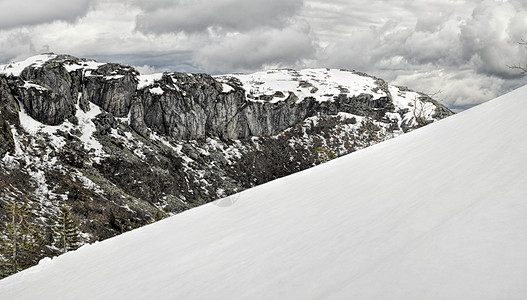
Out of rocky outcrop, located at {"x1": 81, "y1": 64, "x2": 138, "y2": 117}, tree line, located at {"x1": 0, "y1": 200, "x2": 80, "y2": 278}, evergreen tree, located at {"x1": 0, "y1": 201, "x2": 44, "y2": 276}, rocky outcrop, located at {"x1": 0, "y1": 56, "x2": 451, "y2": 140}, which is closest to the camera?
evergreen tree, located at {"x1": 0, "y1": 201, "x2": 44, "y2": 276}

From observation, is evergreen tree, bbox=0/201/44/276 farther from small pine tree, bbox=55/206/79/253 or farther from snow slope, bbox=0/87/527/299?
snow slope, bbox=0/87/527/299

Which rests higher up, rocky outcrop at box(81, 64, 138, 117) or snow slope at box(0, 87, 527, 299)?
snow slope at box(0, 87, 527, 299)

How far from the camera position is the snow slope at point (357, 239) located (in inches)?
92.7

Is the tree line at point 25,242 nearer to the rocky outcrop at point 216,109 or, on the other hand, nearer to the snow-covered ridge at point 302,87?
the rocky outcrop at point 216,109

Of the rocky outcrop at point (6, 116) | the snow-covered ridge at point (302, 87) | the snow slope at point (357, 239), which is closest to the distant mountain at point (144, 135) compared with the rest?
the rocky outcrop at point (6, 116)

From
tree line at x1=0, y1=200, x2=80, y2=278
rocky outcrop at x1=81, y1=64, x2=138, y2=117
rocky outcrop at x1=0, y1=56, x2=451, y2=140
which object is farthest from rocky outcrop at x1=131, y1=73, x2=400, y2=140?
tree line at x1=0, y1=200, x2=80, y2=278

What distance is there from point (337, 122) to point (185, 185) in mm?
91613

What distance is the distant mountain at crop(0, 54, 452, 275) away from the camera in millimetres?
55875

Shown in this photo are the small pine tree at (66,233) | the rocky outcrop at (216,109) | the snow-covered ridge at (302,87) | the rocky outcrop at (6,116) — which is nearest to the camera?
the small pine tree at (66,233)

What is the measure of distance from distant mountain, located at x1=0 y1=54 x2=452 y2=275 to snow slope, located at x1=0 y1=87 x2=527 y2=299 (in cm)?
1260

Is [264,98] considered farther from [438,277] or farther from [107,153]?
[438,277]

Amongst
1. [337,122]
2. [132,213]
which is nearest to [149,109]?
[132,213]

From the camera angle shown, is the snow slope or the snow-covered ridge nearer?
the snow slope

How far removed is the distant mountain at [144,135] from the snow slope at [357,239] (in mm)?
12603
